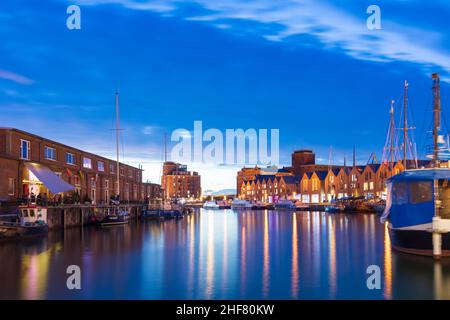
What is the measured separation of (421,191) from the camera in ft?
111

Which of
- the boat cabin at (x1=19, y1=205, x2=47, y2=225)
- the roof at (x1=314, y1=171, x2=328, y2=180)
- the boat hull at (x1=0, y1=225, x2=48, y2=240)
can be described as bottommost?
the boat hull at (x1=0, y1=225, x2=48, y2=240)

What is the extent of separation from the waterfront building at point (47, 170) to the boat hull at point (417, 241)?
118ft

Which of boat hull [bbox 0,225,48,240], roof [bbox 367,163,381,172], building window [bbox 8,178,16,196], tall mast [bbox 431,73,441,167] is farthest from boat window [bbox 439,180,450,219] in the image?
roof [bbox 367,163,381,172]

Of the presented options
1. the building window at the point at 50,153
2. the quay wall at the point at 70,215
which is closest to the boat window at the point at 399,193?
the quay wall at the point at 70,215

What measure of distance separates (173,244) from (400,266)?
22.8 meters

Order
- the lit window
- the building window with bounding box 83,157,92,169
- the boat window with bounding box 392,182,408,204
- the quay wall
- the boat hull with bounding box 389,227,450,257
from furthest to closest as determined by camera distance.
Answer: the lit window < the building window with bounding box 83,157,92,169 < the quay wall < the boat window with bounding box 392,182,408,204 < the boat hull with bounding box 389,227,450,257

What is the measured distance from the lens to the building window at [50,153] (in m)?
59.9

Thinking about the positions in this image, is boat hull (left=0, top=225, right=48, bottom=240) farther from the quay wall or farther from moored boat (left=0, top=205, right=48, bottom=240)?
the quay wall

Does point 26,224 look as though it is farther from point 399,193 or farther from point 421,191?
point 421,191

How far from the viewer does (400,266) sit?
104ft

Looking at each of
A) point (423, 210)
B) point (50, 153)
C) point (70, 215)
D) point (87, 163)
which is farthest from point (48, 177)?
point (423, 210)

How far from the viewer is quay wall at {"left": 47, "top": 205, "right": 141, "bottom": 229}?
193 feet
